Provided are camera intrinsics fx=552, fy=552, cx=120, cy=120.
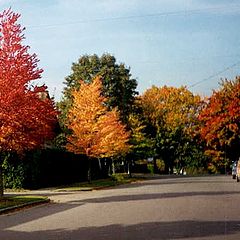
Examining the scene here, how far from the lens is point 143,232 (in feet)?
42.3

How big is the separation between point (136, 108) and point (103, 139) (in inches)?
1088

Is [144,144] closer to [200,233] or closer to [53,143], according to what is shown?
[53,143]

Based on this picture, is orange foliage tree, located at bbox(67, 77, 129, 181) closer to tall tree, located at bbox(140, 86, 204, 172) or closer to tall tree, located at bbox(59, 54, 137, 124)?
tall tree, located at bbox(59, 54, 137, 124)

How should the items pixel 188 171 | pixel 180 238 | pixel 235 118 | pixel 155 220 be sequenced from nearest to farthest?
1. pixel 180 238
2. pixel 155 220
3. pixel 235 118
4. pixel 188 171

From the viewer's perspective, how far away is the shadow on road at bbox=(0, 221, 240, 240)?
40.1 ft

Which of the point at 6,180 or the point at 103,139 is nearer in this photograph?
the point at 6,180

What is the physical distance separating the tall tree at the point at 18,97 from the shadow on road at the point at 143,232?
9763 mm

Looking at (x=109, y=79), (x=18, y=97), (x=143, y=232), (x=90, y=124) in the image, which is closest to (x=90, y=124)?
(x=90, y=124)

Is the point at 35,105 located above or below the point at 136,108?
below

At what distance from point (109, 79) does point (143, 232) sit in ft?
180

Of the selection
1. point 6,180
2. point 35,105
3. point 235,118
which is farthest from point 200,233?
point 235,118

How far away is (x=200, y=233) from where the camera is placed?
1253 cm

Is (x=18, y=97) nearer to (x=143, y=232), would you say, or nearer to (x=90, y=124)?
(x=143, y=232)

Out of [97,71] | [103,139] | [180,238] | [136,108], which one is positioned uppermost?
[97,71]
